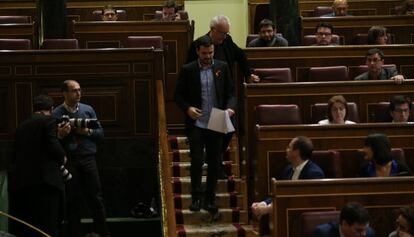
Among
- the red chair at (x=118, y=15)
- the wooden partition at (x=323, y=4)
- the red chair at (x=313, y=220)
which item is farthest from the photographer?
the wooden partition at (x=323, y=4)

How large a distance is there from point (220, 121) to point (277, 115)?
42 cm

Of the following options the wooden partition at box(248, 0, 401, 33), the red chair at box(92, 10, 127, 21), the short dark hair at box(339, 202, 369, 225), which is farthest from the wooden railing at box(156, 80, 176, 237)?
the wooden partition at box(248, 0, 401, 33)

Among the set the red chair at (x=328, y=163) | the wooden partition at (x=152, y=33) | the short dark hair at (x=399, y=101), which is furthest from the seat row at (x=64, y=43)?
the red chair at (x=328, y=163)

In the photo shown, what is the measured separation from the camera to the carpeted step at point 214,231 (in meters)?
6.54

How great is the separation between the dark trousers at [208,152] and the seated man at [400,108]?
121cm

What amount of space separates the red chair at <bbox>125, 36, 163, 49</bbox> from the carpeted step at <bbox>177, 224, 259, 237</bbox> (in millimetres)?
2417

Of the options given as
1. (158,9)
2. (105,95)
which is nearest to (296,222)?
(105,95)

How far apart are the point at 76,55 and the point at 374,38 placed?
8.60 feet

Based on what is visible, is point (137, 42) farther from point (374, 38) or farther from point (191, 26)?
point (374, 38)

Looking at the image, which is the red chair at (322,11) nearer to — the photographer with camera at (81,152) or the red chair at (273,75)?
the red chair at (273,75)

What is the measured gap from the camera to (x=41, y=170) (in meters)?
6.59

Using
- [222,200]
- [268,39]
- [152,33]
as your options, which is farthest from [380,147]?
[152,33]

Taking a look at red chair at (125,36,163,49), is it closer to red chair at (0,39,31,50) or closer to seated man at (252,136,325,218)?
red chair at (0,39,31,50)

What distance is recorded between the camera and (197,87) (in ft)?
21.8
